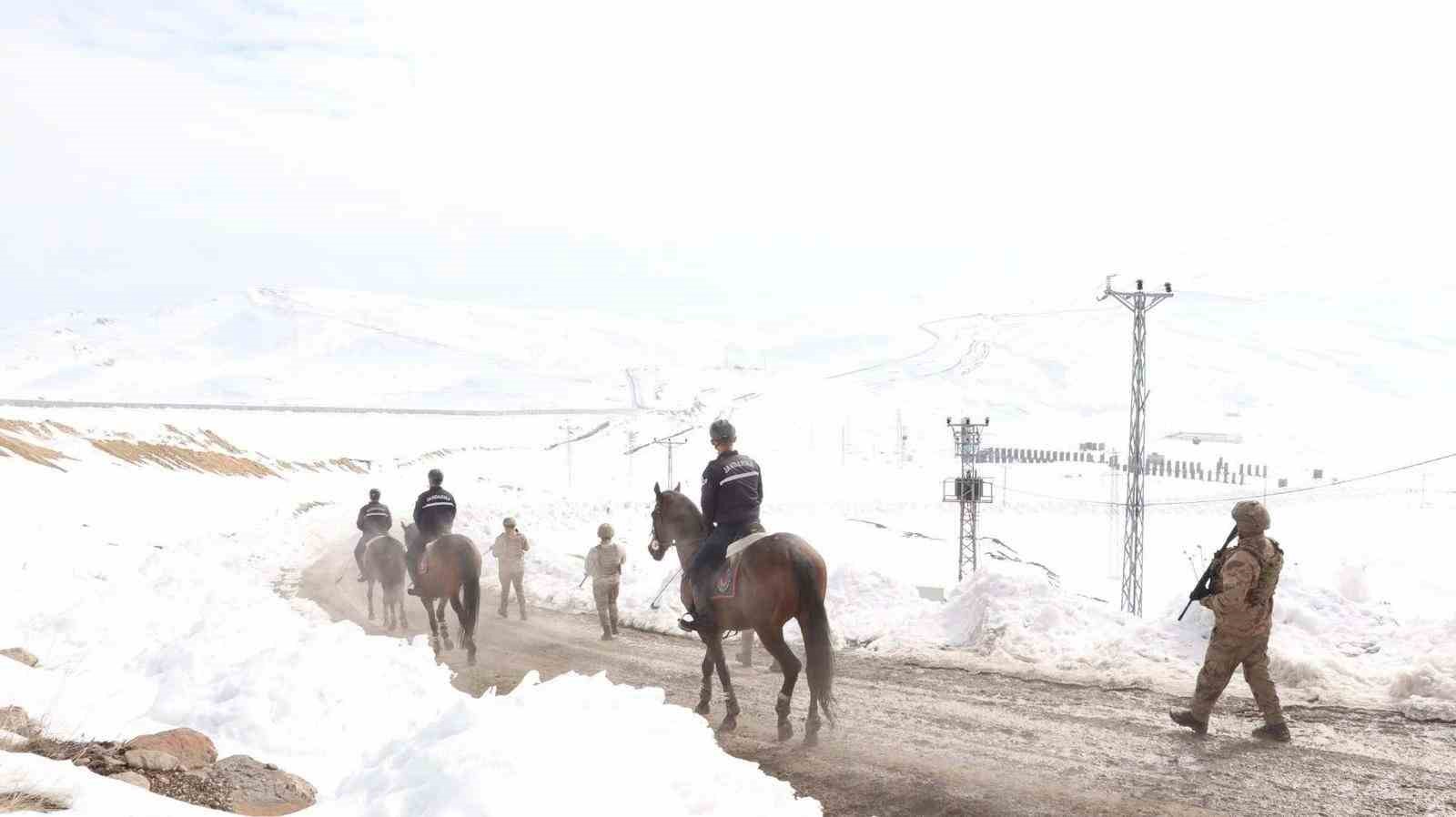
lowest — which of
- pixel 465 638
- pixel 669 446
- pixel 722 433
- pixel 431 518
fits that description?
pixel 465 638

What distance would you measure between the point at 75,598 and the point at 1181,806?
13.2 m

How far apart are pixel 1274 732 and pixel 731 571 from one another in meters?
5.41

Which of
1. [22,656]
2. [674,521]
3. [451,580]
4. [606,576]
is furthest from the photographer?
[606,576]

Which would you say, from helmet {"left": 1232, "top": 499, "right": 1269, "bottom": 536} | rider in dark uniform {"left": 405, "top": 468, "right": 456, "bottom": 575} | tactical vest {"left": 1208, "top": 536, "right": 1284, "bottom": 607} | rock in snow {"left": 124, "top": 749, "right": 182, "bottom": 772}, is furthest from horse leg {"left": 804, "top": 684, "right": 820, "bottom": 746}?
rider in dark uniform {"left": 405, "top": 468, "right": 456, "bottom": 575}

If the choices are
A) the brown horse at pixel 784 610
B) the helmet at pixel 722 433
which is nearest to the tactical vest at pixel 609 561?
the brown horse at pixel 784 610

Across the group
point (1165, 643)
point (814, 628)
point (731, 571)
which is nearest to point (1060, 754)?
point (814, 628)

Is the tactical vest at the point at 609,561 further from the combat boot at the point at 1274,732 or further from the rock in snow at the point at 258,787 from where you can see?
the rock in snow at the point at 258,787

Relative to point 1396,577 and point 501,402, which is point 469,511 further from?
point 501,402

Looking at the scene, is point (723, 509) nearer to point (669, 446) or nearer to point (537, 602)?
point (537, 602)

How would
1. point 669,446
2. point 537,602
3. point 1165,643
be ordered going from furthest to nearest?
point 669,446 → point 537,602 → point 1165,643

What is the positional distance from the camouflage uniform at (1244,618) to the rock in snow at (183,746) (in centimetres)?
844

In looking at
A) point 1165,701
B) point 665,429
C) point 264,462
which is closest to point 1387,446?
point 665,429

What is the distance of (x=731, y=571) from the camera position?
10.6m

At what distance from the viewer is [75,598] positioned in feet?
42.4
